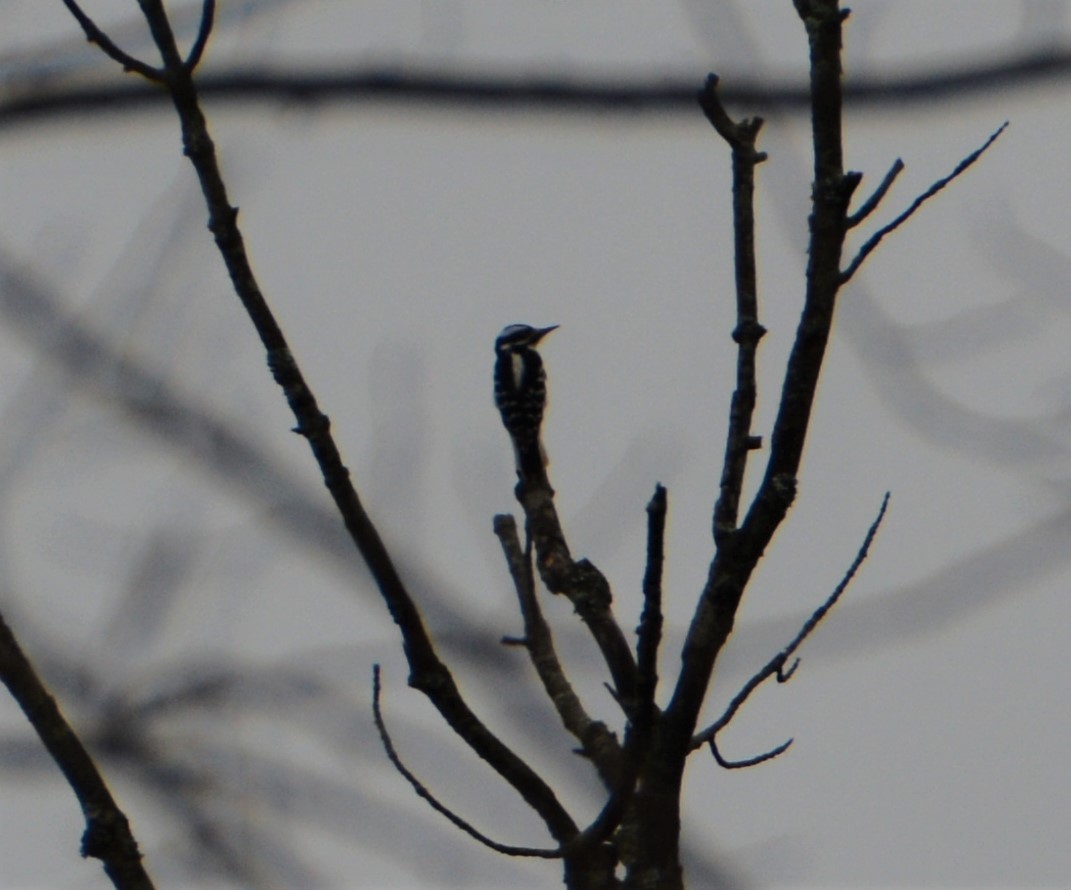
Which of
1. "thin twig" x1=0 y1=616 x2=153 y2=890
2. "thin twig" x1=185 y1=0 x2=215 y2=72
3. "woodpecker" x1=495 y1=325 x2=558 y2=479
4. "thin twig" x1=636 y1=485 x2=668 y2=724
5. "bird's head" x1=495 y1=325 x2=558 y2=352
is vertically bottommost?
"thin twig" x1=0 y1=616 x2=153 y2=890

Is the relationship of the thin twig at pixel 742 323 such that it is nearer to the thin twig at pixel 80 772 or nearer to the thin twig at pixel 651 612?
the thin twig at pixel 651 612

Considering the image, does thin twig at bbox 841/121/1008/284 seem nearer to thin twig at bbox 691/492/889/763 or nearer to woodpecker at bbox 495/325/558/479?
thin twig at bbox 691/492/889/763

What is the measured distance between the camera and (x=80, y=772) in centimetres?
268

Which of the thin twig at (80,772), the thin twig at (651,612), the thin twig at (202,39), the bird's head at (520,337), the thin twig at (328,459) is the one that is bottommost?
the thin twig at (80,772)

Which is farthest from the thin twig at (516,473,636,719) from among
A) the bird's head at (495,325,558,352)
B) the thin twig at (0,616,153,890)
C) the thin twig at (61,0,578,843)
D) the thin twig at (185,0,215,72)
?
the bird's head at (495,325,558,352)

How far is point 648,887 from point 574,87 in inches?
59.6

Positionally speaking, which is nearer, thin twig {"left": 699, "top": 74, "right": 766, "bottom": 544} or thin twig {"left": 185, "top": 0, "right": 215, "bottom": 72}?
thin twig {"left": 185, "top": 0, "right": 215, "bottom": 72}

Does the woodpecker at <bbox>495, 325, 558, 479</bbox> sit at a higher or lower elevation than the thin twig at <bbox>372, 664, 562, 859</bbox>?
higher

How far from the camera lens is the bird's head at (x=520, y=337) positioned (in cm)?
901

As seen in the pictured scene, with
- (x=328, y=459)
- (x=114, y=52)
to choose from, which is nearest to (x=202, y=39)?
(x=114, y=52)

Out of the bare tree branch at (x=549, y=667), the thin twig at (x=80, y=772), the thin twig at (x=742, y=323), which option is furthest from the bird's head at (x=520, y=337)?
the thin twig at (x=80, y=772)

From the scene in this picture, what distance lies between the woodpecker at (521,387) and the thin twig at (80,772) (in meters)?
4.09

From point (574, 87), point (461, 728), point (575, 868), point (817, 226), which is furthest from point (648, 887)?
point (574, 87)

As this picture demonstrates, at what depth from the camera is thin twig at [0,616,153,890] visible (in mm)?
2643
